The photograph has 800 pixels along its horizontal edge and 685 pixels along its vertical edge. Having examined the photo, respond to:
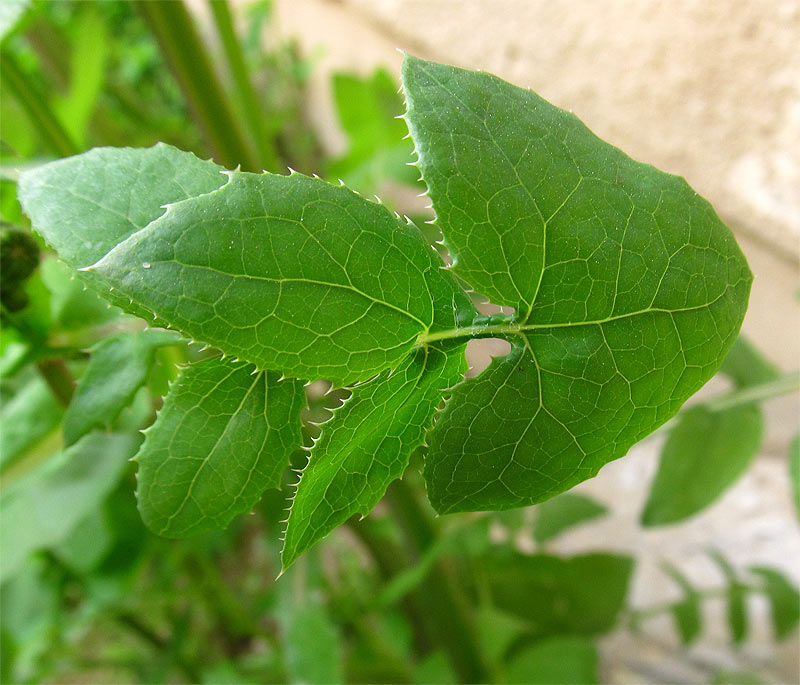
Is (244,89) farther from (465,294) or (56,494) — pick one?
(465,294)

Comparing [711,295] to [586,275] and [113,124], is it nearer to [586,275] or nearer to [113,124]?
[586,275]

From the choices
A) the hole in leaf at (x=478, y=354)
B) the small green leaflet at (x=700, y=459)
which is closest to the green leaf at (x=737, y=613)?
the small green leaflet at (x=700, y=459)

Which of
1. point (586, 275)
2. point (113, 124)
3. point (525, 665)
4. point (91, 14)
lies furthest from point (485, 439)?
point (113, 124)

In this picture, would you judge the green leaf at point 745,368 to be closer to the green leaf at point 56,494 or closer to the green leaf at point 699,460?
the green leaf at point 699,460

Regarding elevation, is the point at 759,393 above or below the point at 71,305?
above

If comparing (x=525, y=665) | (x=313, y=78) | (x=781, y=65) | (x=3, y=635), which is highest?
(x=313, y=78)

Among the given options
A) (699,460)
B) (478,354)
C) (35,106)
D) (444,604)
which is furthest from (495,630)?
(35,106)

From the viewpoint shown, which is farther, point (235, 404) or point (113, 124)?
point (113, 124)

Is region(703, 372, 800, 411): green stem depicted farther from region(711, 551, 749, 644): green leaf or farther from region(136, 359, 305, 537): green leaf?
region(136, 359, 305, 537): green leaf
